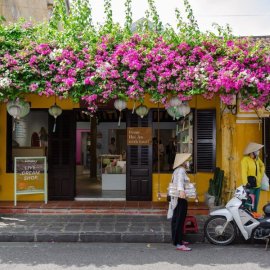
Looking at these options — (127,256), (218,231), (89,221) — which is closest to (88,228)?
(89,221)

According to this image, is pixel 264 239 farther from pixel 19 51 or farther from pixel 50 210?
pixel 19 51

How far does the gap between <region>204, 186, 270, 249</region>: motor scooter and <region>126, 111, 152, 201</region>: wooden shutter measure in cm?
403

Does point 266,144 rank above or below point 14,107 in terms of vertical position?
below

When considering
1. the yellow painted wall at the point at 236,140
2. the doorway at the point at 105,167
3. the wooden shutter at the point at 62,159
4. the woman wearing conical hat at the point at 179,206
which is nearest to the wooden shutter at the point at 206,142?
the yellow painted wall at the point at 236,140

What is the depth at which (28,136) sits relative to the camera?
44.0 feet

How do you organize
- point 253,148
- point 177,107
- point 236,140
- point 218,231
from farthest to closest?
point 236,140 < point 177,107 < point 253,148 < point 218,231

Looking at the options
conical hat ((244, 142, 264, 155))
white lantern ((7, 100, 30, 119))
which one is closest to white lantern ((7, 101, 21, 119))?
white lantern ((7, 100, 30, 119))

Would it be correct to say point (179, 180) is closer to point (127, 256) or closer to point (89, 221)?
point (127, 256)

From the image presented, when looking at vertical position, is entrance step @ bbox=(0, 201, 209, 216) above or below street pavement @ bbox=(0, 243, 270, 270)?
above

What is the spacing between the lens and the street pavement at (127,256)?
7090 mm

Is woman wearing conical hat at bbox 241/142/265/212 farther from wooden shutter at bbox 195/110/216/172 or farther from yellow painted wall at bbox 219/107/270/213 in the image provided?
wooden shutter at bbox 195/110/216/172

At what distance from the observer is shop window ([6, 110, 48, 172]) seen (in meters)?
12.5

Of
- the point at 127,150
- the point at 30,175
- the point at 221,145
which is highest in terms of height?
the point at 221,145

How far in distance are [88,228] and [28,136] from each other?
498cm
